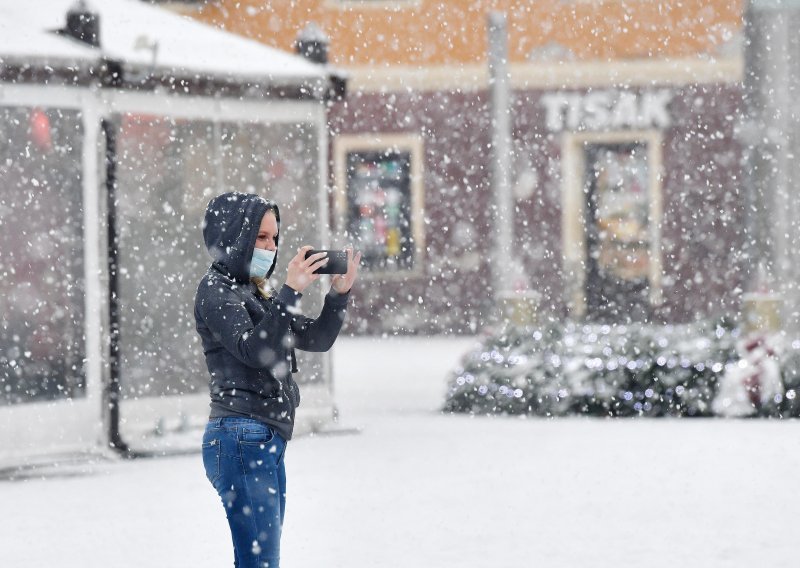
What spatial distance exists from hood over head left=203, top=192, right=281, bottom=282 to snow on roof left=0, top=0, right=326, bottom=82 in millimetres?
5819

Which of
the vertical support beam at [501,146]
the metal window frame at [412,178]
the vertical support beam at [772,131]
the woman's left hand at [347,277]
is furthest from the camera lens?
the metal window frame at [412,178]

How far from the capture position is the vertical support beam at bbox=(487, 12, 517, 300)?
19.6 meters

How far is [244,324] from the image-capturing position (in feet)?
15.4

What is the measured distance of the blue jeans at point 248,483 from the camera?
15.5 ft

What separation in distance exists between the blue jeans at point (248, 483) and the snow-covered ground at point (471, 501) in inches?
90.6

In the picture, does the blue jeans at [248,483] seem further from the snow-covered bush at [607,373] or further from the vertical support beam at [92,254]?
the snow-covered bush at [607,373]

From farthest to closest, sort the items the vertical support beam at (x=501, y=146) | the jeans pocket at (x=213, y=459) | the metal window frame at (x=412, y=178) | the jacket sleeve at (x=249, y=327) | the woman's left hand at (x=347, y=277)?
the metal window frame at (x=412, y=178) < the vertical support beam at (x=501, y=146) < the woman's left hand at (x=347, y=277) < the jeans pocket at (x=213, y=459) < the jacket sleeve at (x=249, y=327)

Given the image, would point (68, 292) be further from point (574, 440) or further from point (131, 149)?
point (574, 440)

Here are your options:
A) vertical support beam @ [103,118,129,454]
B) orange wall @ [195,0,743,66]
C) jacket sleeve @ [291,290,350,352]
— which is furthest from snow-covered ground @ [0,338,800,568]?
orange wall @ [195,0,743,66]

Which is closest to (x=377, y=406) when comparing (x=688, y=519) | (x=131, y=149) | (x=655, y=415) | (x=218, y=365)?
(x=655, y=415)

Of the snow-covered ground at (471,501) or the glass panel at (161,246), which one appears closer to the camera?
the snow-covered ground at (471,501)

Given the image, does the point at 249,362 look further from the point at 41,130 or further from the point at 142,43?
the point at 142,43

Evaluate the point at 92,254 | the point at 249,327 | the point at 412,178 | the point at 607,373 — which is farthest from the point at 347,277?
the point at 412,178

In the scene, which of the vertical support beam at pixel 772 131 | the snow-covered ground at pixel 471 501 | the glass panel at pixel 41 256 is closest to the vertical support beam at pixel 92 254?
the glass panel at pixel 41 256
